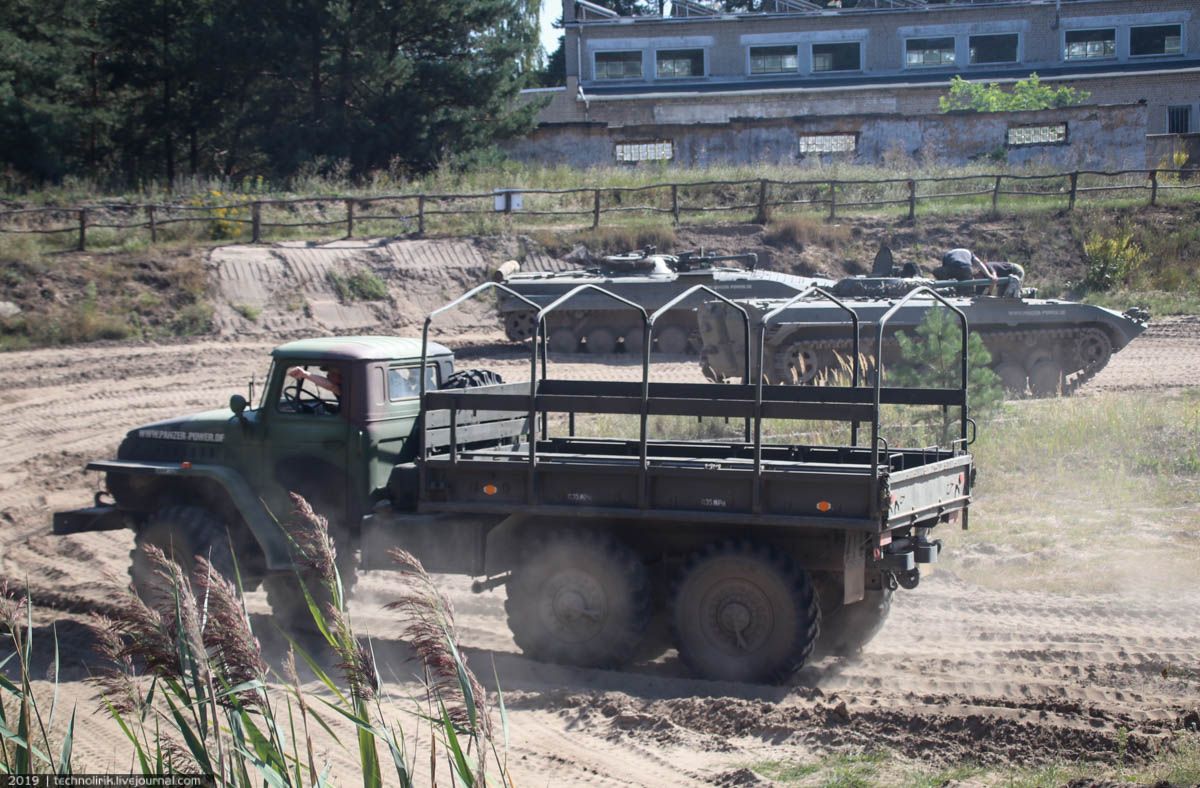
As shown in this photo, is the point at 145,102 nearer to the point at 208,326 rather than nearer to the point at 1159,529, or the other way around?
the point at 208,326

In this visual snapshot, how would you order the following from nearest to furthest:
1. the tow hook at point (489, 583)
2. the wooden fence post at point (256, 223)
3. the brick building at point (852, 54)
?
the tow hook at point (489, 583)
the wooden fence post at point (256, 223)
the brick building at point (852, 54)

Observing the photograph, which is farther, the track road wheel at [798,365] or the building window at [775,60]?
the building window at [775,60]

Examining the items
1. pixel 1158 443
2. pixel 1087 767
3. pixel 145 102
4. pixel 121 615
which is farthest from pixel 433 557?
pixel 145 102

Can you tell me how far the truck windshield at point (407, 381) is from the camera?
889 centimetres

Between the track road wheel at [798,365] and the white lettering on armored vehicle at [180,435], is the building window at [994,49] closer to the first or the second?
the track road wheel at [798,365]

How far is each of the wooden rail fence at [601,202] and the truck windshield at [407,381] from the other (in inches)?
758

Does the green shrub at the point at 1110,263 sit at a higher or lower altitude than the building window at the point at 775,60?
lower

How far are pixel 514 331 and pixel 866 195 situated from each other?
12.0 meters

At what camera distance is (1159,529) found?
36.1 ft

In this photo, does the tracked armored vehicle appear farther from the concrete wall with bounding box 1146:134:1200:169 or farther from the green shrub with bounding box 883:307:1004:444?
the concrete wall with bounding box 1146:134:1200:169

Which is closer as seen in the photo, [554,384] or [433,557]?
[433,557]

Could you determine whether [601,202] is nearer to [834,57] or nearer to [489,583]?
[834,57]

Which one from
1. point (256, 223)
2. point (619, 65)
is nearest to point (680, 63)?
point (619, 65)

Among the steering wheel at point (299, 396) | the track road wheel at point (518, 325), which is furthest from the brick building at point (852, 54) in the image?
the steering wheel at point (299, 396)
